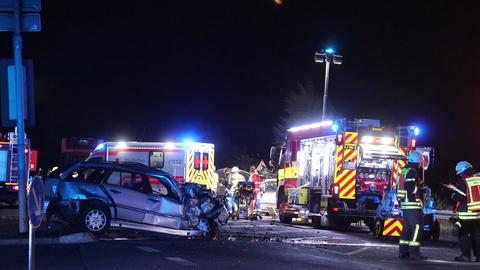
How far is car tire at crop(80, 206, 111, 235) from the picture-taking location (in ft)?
48.5

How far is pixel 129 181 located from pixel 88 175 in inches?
33.1

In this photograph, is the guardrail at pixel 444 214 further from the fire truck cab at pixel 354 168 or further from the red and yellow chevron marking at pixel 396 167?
the red and yellow chevron marking at pixel 396 167

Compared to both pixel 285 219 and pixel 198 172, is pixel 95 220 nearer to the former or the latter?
pixel 285 219

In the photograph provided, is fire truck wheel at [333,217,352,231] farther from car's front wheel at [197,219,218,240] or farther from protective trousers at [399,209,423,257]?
protective trousers at [399,209,423,257]

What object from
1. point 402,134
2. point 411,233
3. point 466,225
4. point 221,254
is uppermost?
point 402,134

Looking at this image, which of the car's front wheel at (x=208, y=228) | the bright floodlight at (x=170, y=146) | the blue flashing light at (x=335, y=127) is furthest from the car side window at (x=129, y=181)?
the bright floodlight at (x=170, y=146)

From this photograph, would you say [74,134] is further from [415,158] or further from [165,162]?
[415,158]

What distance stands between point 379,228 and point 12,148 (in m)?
16.0

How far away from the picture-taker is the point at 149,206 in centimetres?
1520

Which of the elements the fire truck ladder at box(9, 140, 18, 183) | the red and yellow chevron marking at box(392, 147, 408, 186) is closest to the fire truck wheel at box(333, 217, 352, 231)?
the red and yellow chevron marking at box(392, 147, 408, 186)

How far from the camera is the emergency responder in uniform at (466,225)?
12.5m

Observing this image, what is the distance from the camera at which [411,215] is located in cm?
1262

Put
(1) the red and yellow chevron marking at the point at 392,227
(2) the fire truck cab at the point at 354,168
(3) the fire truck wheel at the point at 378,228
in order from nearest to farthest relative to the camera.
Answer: (1) the red and yellow chevron marking at the point at 392,227, (3) the fire truck wheel at the point at 378,228, (2) the fire truck cab at the point at 354,168

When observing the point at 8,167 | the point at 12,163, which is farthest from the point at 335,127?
the point at 8,167
